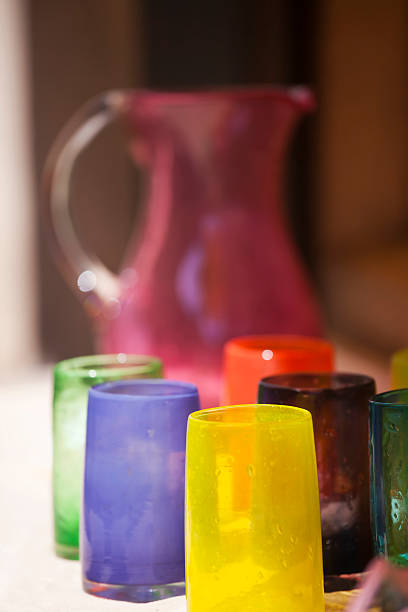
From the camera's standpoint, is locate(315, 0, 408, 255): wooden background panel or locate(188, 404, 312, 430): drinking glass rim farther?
locate(315, 0, 408, 255): wooden background panel

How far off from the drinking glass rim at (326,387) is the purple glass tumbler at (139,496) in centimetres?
5

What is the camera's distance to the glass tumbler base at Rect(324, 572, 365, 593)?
503mm

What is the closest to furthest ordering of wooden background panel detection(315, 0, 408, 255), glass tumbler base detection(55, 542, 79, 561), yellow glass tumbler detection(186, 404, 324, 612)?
yellow glass tumbler detection(186, 404, 324, 612), glass tumbler base detection(55, 542, 79, 561), wooden background panel detection(315, 0, 408, 255)

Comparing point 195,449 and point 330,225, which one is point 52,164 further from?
point 330,225

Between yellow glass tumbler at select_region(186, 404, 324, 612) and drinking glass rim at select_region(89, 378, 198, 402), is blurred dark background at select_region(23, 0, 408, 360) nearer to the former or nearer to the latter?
drinking glass rim at select_region(89, 378, 198, 402)

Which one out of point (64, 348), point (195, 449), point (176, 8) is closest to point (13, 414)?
point (195, 449)

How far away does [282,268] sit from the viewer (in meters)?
0.87

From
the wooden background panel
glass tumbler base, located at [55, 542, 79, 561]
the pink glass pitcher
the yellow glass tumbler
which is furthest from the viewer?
the wooden background panel

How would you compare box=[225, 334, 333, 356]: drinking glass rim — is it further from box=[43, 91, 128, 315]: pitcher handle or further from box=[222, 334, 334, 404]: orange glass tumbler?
box=[43, 91, 128, 315]: pitcher handle

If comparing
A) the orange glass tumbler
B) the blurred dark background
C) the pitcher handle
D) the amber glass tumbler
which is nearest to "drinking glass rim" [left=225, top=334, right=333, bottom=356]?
the orange glass tumbler

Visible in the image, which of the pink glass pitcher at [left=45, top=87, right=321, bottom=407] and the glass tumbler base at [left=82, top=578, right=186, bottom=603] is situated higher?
the pink glass pitcher at [left=45, top=87, right=321, bottom=407]

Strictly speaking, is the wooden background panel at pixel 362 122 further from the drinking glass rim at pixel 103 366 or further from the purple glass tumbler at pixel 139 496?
the purple glass tumbler at pixel 139 496

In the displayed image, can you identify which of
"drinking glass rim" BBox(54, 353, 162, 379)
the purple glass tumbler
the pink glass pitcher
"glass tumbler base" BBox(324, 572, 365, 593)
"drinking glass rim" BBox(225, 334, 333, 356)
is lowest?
"glass tumbler base" BBox(324, 572, 365, 593)

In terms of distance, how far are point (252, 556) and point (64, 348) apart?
1.46 meters
